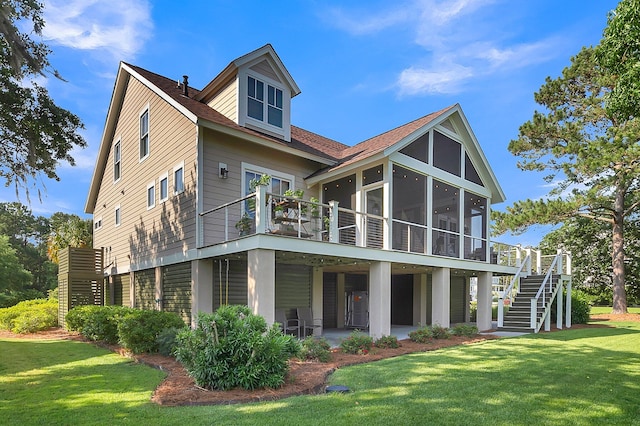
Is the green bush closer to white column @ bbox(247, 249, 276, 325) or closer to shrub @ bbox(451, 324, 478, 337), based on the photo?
white column @ bbox(247, 249, 276, 325)

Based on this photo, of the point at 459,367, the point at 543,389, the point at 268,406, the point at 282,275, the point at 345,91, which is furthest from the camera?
the point at 345,91

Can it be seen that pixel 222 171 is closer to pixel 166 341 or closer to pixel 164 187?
pixel 164 187

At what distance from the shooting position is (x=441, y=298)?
14461 millimetres

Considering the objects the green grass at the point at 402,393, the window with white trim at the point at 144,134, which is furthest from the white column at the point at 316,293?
the window with white trim at the point at 144,134

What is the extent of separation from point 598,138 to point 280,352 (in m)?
21.1

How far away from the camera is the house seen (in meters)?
11.8

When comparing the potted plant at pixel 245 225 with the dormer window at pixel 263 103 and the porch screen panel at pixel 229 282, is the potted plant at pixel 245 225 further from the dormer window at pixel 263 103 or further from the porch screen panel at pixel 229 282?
the dormer window at pixel 263 103

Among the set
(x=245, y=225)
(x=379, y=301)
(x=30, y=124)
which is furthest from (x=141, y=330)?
(x=30, y=124)

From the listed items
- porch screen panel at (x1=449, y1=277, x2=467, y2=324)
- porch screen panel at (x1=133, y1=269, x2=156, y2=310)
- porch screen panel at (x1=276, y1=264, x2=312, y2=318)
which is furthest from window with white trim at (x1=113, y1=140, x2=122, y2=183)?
porch screen panel at (x1=449, y1=277, x2=467, y2=324)

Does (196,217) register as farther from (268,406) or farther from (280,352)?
(268,406)

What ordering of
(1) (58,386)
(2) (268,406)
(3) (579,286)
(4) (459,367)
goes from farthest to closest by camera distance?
(3) (579,286), (4) (459,367), (1) (58,386), (2) (268,406)

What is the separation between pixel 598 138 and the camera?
2094 centimetres

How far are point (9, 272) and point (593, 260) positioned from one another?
147ft

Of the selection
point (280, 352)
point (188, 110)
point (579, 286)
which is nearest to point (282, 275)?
point (188, 110)
